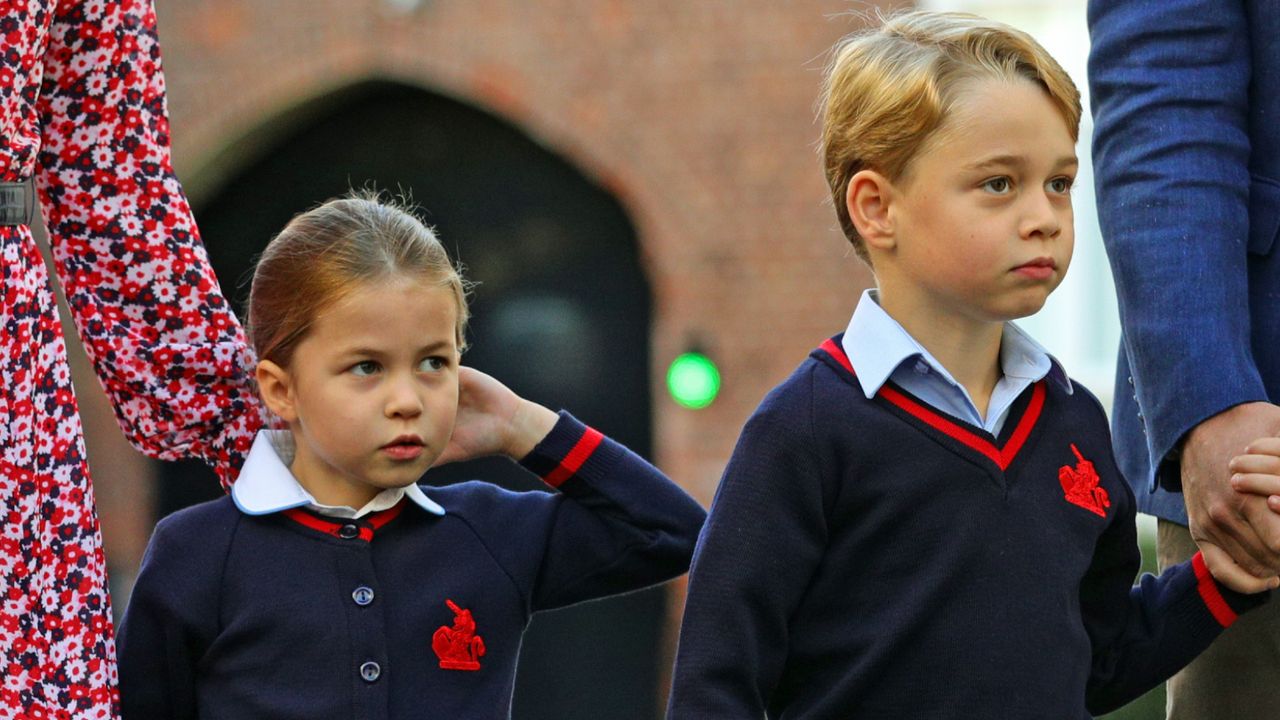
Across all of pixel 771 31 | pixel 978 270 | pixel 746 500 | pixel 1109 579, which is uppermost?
pixel 771 31

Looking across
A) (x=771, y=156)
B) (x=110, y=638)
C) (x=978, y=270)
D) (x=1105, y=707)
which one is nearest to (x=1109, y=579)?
(x=1105, y=707)

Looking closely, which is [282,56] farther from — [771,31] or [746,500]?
[746,500]

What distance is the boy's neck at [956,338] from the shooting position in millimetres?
2225

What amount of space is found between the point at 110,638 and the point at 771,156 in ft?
17.0

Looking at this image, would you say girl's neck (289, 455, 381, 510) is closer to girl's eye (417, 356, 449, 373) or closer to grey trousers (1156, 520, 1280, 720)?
girl's eye (417, 356, 449, 373)

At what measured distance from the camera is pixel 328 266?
2.41 metres

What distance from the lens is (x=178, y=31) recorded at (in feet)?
24.5

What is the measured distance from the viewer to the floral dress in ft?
7.51

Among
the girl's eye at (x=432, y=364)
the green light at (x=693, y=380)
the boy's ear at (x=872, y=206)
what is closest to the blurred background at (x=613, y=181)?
the green light at (x=693, y=380)

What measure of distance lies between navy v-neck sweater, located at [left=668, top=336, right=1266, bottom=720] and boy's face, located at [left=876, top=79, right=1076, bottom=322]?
0.17 meters

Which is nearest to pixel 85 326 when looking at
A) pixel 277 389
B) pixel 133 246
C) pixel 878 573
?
pixel 133 246

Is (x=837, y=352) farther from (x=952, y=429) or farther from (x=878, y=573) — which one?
(x=878, y=573)

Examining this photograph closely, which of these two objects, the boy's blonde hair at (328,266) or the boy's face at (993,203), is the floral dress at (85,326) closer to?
the boy's blonde hair at (328,266)

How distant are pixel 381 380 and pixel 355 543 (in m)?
0.22
